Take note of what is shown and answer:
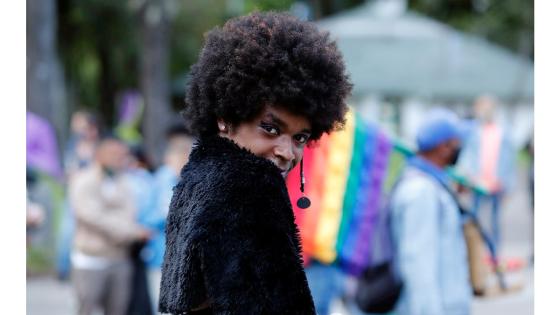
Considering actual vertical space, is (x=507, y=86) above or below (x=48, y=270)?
above

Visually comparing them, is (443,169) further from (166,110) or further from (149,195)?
(166,110)

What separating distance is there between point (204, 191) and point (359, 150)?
157 inches

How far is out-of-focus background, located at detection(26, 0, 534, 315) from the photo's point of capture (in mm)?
10203

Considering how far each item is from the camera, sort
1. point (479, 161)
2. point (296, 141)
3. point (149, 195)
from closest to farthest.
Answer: point (296, 141), point (149, 195), point (479, 161)

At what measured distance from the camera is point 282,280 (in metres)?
2.23

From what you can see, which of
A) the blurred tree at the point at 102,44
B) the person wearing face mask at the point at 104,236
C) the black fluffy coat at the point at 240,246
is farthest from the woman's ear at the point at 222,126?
the blurred tree at the point at 102,44

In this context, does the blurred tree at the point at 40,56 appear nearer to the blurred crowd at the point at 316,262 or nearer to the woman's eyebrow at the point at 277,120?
the blurred crowd at the point at 316,262

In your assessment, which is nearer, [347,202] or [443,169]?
[443,169]

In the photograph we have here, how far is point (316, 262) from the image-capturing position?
20.3 ft

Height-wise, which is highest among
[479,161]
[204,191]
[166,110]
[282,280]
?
[166,110]

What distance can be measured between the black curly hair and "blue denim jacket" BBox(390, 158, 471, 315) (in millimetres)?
2268

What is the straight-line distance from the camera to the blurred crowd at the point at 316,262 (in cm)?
471

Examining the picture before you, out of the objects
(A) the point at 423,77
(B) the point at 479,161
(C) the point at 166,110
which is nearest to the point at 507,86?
(A) the point at 423,77

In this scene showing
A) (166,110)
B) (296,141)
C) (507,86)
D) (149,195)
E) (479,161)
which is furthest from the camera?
(507,86)
